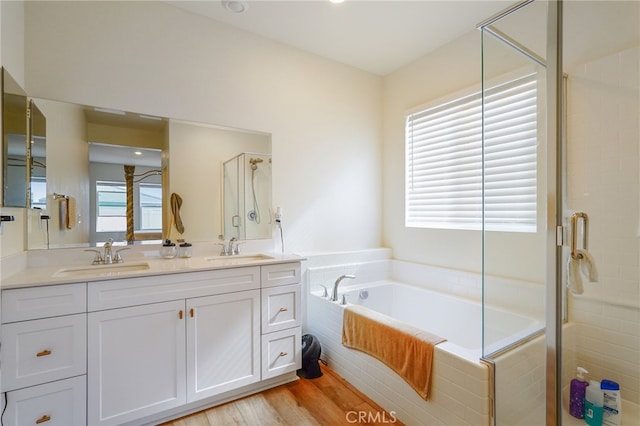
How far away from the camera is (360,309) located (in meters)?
2.18

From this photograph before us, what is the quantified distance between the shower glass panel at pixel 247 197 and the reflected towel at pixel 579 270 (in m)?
2.07

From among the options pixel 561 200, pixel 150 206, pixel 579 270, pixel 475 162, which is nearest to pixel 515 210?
pixel 561 200

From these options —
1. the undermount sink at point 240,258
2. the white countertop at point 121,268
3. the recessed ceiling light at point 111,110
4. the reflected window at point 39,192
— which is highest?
the recessed ceiling light at point 111,110

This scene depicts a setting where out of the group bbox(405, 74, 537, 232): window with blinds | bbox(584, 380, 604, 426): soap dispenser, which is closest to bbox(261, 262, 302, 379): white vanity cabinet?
bbox(405, 74, 537, 232): window with blinds

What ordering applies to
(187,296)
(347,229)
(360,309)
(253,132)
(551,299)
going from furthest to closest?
(347,229) < (253,132) < (360,309) < (187,296) < (551,299)

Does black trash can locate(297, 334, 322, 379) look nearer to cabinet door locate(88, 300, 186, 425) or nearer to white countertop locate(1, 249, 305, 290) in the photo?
white countertop locate(1, 249, 305, 290)

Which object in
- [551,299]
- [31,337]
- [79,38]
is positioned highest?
[79,38]

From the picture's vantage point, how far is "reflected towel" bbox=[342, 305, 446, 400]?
1.67m

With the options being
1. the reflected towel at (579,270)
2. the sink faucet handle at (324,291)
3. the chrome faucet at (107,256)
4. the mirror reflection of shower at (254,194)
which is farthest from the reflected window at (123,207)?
the reflected towel at (579,270)

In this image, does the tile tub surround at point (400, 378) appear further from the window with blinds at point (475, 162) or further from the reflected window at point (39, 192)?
the reflected window at point (39, 192)

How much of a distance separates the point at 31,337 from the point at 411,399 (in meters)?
1.98

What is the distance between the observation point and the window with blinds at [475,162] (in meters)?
1.80

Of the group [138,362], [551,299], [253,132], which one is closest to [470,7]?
[253,132]

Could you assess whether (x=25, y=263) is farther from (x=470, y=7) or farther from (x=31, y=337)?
(x=470, y=7)
